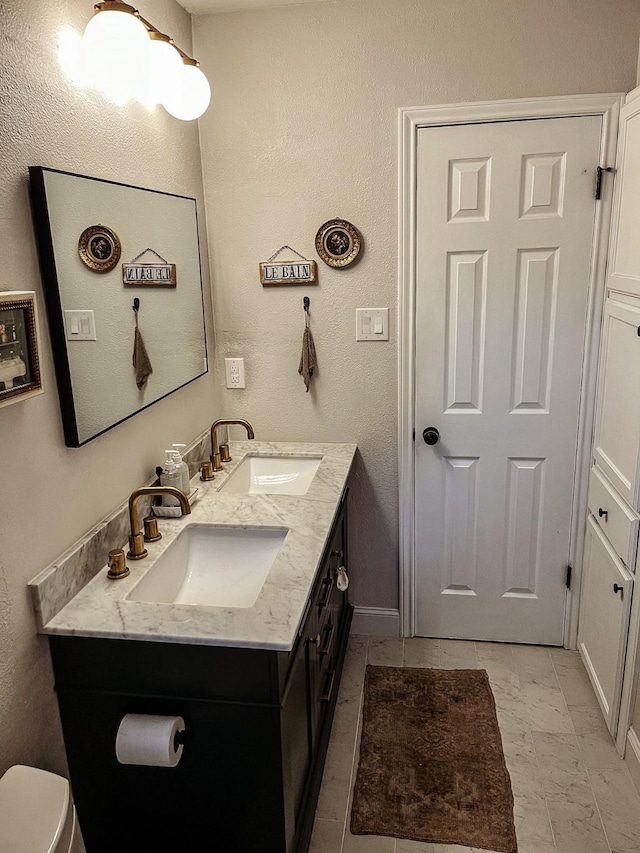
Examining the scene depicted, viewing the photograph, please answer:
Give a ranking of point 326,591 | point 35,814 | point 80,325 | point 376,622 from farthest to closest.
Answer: point 376,622, point 326,591, point 80,325, point 35,814

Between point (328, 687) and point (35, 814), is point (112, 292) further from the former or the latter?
point (328, 687)

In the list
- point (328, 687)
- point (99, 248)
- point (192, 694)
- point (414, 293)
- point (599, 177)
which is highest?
point (599, 177)

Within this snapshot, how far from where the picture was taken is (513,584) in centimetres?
279

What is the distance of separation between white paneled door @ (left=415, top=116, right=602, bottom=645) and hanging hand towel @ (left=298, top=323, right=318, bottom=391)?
42 cm

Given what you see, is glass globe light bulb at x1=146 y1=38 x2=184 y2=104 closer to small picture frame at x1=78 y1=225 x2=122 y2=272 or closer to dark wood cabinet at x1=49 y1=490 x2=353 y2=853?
small picture frame at x1=78 y1=225 x2=122 y2=272

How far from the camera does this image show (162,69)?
188 cm

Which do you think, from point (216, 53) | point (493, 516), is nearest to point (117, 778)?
point (493, 516)

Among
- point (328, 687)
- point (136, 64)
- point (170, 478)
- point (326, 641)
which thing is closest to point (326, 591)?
point (326, 641)

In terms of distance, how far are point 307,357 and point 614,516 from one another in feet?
4.16

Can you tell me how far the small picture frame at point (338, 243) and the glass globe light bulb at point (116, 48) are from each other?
0.96 metres

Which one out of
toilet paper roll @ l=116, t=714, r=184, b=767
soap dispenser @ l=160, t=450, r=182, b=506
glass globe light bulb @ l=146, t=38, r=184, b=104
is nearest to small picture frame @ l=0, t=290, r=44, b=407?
soap dispenser @ l=160, t=450, r=182, b=506

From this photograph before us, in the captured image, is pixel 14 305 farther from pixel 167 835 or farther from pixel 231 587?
pixel 167 835

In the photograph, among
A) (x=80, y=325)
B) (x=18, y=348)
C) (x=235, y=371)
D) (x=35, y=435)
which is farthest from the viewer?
(x=235, y=371)

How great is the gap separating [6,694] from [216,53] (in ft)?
7.42
